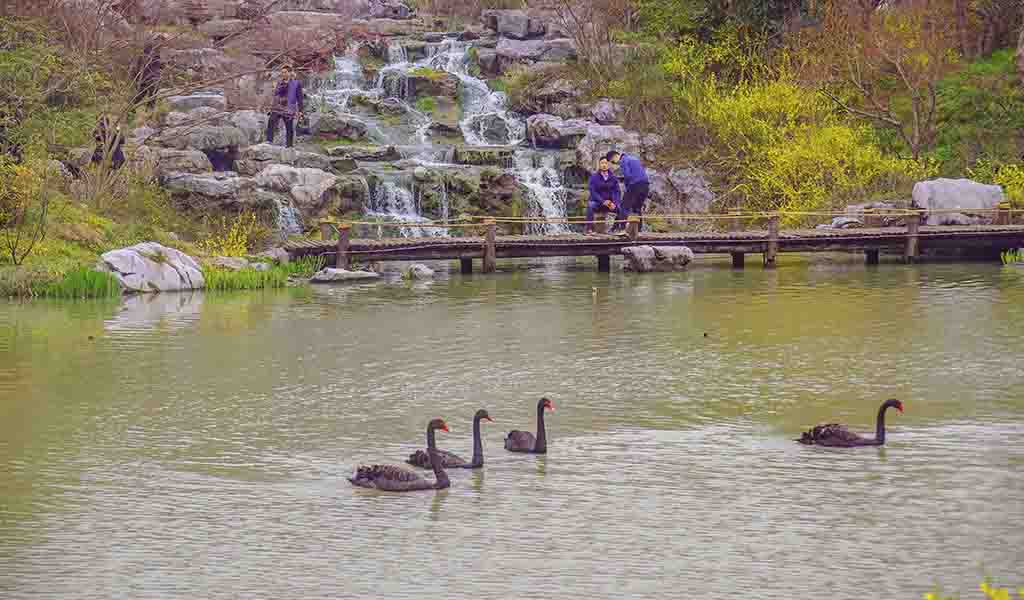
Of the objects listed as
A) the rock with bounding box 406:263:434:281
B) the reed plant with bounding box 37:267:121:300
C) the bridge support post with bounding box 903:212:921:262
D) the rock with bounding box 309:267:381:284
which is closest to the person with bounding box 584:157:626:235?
the rock with bounding box 406:263:434:281

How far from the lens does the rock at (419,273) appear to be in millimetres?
35438

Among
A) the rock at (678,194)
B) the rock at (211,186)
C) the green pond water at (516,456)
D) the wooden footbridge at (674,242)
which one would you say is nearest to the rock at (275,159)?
the rock at (211,186)

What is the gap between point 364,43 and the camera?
164 ft

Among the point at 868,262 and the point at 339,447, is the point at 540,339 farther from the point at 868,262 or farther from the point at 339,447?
the point at 868,262

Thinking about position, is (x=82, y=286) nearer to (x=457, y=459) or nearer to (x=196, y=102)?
(x=196, y=102)

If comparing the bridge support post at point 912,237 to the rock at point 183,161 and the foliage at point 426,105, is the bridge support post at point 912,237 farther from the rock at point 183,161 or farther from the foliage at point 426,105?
the rock at point 183,161

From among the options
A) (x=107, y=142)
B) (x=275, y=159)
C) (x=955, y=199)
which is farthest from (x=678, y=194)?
(x=107, y=142)

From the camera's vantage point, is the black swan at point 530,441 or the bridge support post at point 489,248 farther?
the bridge support post at point 489,248

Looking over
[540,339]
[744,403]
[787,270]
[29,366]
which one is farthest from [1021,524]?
[787,270]

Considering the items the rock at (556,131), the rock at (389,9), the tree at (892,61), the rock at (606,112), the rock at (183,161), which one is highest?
the rock at (389,9)

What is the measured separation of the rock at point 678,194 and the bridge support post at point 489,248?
8.52m

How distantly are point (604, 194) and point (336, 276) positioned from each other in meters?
6.77

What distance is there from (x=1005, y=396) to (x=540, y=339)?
314 inches

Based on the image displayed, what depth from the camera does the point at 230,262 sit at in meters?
33.4
